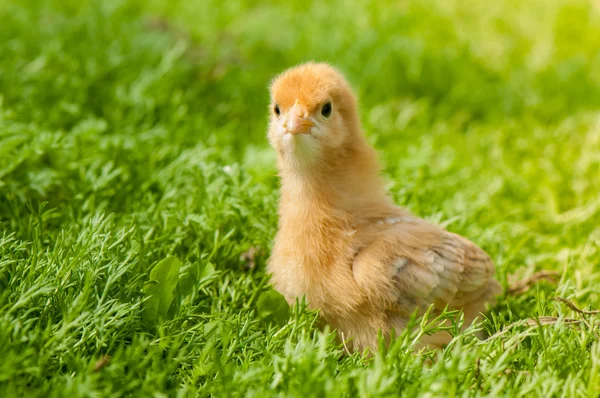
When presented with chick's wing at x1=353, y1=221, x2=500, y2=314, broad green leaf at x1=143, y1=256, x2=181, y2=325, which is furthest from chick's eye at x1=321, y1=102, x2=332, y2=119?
broad green leaf at x1=143, y1=256, x2=181, y2=325

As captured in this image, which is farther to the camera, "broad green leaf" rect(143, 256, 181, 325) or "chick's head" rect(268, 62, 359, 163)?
"chick's head" rect(268, 62, 359, 163)

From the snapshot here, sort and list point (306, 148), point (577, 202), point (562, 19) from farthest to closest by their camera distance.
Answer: point (562, 19) → point (577, 202) → point (306, 148)

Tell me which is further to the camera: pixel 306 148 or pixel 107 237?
pixel 306 148

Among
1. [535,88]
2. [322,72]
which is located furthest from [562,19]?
[322,72]

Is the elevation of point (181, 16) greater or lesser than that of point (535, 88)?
greater

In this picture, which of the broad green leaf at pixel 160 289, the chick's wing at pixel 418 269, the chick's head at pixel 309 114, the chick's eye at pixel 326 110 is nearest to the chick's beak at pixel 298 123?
the chick's head at pixel 309 114

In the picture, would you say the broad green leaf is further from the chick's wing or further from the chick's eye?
the chick's eye

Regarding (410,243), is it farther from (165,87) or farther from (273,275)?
(165,87)

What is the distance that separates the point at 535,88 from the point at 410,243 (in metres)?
4.06

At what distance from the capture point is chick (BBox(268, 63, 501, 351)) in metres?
2.60

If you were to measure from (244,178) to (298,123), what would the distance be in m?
0.75

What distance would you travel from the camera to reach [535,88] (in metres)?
6.12

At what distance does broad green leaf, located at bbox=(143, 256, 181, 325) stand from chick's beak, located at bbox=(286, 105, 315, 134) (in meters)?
0.73

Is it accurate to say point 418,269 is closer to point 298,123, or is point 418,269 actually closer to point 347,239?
point 347,239
